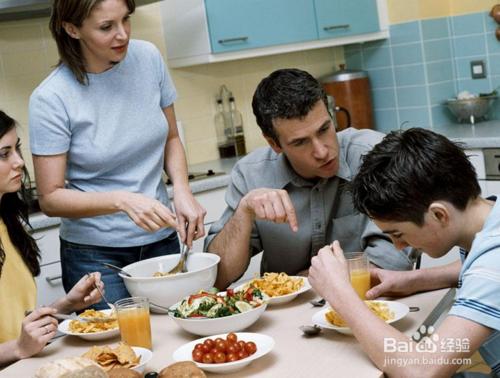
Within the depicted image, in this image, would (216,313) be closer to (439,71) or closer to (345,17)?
(345,17)

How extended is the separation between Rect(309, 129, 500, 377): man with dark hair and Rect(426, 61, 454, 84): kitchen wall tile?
2.61 m

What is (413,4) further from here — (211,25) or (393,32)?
(211,25)

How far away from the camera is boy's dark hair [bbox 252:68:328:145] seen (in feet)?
6.95

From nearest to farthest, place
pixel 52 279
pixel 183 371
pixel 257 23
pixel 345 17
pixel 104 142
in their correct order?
1. pixel 183 371
2. pixel 104 142
3. pixel 52 279
4. pixel 257 23
5. pixel 345 17

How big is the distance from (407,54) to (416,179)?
280 cm

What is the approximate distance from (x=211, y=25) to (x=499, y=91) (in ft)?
4.96

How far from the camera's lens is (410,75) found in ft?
14.0

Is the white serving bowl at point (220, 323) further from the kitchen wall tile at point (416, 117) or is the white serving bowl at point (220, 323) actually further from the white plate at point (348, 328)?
the kitchen wall tile at point (416, 117)

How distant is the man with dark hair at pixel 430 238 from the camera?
144cm

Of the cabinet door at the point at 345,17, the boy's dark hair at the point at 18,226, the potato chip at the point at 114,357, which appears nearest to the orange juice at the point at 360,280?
the potato chip at the point at 114,357

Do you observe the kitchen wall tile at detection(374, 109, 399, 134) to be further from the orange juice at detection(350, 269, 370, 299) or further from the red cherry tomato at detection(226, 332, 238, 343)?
the red cherry tomato at detection(226, 332, 238, 343)

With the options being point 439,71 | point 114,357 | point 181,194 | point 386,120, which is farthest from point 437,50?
point 114,357

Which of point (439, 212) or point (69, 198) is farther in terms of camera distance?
point (69, 198)

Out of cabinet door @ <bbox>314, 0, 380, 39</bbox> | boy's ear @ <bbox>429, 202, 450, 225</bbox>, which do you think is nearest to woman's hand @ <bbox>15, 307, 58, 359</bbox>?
boy's ear @ <bbox>429, 202, 450, 225</bbox>
